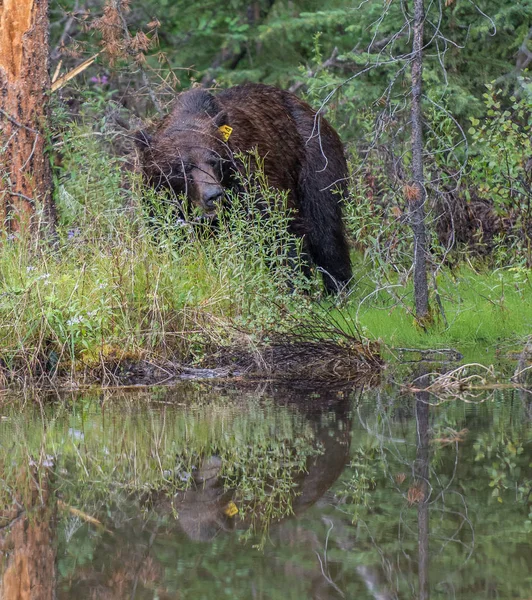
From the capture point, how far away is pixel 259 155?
35.2 ft

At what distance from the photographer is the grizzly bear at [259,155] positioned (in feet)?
33.7

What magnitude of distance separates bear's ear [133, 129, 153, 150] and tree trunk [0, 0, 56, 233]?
115cm

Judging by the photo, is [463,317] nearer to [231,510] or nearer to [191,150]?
[191,150]

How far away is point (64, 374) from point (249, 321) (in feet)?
4.42

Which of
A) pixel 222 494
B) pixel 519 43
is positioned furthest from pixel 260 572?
pixel 519 43

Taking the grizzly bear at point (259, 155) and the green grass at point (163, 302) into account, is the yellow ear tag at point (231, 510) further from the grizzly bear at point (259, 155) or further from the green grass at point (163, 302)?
the grizzly bear at point (259, 155)

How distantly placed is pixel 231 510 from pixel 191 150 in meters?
6.16

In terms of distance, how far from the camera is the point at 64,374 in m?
7.94

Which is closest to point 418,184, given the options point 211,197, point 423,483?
point 211,197

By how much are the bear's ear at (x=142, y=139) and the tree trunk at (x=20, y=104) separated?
115 centimetres

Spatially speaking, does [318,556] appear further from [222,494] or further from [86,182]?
[86,182]

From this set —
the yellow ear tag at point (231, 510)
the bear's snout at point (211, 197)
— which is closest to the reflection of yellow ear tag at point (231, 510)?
the yellow ear tag at point (231, 510)

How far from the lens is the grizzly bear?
1027 cm

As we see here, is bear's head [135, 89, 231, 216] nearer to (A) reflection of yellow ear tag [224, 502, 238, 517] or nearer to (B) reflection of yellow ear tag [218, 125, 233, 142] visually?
(B) reflection of yellow ear tag [218, 125, 233, 142]
